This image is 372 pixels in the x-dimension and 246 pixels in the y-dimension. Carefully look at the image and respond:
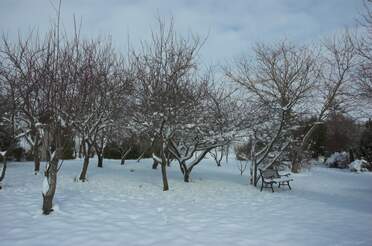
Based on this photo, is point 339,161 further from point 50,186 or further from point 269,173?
point 50,186

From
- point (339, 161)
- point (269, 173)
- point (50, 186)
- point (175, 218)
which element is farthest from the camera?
point (339, 161)

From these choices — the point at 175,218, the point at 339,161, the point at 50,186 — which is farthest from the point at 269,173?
the point at 339,161

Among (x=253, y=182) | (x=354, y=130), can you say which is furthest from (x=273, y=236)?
(x=354, y=130)

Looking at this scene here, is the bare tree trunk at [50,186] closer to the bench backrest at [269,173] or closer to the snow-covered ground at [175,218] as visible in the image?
the snow-covered ground at [175,218]

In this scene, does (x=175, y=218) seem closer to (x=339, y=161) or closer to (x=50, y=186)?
(x=50, y=186)

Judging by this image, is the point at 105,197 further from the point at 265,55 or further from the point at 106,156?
the point at 106,156

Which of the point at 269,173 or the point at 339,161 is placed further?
the point at 339,161

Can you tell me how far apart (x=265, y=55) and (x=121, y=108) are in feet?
19.7

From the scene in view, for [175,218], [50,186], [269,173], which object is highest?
[269,173]

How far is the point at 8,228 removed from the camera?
4.49 m

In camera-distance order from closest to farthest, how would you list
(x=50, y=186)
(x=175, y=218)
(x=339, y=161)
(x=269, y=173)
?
(x=50, y=186) → (x=175, y=218) → (x=269, y=173) → (x=339, y=161)

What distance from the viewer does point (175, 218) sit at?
5.70 metres

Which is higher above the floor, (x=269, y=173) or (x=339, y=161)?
(x=339, y=161)

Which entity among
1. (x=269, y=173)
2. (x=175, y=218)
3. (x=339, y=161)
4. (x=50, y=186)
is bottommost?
(x=175, y=218)
